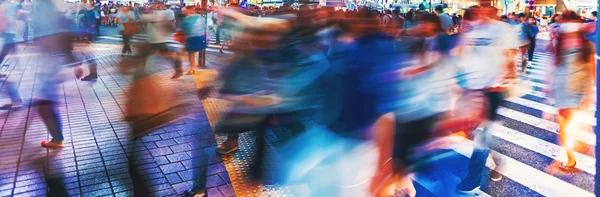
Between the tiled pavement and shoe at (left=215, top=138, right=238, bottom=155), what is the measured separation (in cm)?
11

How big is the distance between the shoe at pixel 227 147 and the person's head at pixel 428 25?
7.82ft

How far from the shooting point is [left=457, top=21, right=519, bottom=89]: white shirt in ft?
13.7

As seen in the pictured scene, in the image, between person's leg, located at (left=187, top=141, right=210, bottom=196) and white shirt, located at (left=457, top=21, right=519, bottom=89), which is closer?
person's leg, located at (left=187, top=141, right=210, bottom=196)

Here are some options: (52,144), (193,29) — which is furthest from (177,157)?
(193,29)

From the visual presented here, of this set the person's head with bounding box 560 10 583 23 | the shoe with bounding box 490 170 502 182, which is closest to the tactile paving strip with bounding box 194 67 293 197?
the shoe with bounding box 490 170 502 182

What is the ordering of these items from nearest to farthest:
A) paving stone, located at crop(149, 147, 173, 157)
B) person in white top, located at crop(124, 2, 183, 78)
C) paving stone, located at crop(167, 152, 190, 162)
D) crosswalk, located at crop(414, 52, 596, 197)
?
person in white top, located at crop(124, 2, 183, 78), crosswalk, located at crop(414, 52, 596, 197), paving stone, located at crop(167, 152, 190, 162), paving stone, located at crop(149, 147, 173, 157)

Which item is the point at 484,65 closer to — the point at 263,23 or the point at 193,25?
the point at 263,23

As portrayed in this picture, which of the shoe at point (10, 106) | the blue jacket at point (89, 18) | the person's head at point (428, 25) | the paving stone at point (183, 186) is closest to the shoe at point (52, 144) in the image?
the paving stone at point (183, 186)

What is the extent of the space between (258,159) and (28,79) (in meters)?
7.66

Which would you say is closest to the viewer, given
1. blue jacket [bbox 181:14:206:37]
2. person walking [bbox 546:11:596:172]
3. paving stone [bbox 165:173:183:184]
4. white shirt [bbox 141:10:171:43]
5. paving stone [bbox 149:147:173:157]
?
white shirt [bbox 141:10:171:43]

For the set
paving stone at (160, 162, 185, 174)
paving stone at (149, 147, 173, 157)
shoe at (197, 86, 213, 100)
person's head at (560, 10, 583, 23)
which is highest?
person's head at (560, 10, 583, 23)

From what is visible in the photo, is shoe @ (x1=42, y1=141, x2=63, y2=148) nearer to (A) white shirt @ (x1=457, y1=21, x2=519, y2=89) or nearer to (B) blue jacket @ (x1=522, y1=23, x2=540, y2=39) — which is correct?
(A) white shirt @ (x1=457, y1=21, x2=519, y2=89)

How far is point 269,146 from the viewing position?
18.8 ft

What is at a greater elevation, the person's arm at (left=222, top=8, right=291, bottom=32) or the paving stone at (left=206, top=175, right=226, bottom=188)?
the person's arm at (left=222, top=8, right=291, bottom=32)
